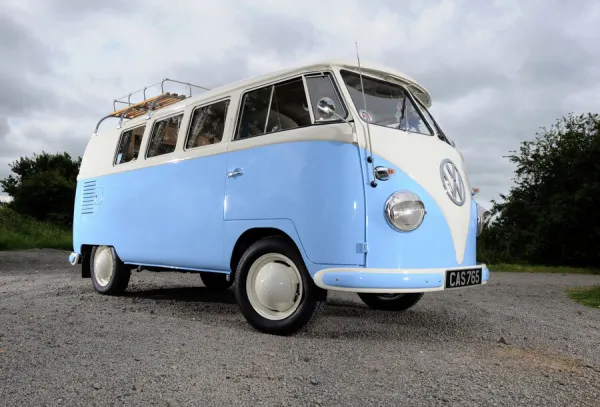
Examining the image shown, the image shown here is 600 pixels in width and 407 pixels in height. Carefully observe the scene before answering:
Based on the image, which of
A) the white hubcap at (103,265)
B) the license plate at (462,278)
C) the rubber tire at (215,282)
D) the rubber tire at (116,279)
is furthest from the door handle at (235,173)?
the rubber tire at (215,282)

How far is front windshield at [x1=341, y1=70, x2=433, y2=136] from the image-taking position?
4637 mm

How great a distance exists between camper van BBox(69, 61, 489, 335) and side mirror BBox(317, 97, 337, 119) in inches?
0.5

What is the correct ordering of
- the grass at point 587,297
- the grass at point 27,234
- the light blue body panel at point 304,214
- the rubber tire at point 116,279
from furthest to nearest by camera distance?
the grass at point 27,234 → the grass at point 587,297 → the rubber tire at point 116,279 → the light blue body panel at point 304,214

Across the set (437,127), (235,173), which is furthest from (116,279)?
(437,127)

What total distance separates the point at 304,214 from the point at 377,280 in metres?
0.82

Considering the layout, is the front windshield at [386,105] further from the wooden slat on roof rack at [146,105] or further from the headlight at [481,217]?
the wooden slat on roof rack at [146,105]

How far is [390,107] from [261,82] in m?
1.26

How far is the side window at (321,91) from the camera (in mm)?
4520

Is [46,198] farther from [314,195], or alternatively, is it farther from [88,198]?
[314,195]

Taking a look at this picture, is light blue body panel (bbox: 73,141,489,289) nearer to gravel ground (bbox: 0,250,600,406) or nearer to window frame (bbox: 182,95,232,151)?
window frame (bbox: 182,95,232,151)


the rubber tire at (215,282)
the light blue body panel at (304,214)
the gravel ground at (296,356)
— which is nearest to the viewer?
the gravel ground at (296,356)

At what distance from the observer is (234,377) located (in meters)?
3.35

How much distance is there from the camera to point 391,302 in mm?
6051

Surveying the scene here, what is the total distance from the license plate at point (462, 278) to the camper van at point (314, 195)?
0.01 meters
